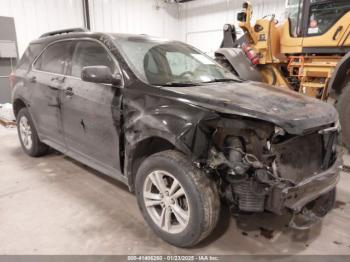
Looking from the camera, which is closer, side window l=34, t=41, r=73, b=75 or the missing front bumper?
the missing front bumper

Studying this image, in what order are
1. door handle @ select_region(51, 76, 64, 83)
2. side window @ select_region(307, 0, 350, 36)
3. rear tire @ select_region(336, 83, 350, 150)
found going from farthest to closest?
side window @ select_region(307, 0, 350, 36) → rear tire @ select_region(336, 83, 350, 150) → door handle @ select_region(51, 76, 64, 83)

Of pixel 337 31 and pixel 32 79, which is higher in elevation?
pixel 337 31

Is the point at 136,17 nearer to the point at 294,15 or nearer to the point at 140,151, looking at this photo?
the point at 294,15

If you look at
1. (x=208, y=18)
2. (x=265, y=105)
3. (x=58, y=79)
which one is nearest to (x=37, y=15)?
(x=58, y=79)

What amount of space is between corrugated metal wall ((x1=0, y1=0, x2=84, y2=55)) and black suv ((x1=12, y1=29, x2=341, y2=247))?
6046 millimetres

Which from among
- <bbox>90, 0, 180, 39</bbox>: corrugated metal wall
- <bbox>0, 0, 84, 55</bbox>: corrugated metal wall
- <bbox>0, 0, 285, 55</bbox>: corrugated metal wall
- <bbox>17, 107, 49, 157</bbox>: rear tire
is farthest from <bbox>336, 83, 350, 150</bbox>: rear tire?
<bbox>90, 0, 180, 39</bbox>: corrugated metal wall

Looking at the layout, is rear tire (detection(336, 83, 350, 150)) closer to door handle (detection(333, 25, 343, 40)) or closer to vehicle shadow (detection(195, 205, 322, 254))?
door handle (detection(333, 25, 343, 40))

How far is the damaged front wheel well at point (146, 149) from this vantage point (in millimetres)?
2097

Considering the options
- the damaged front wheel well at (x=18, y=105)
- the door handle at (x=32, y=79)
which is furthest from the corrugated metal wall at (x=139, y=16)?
the door handle at (x=32, y=79)

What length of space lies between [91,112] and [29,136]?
5.89 feet

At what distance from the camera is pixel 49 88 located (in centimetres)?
301

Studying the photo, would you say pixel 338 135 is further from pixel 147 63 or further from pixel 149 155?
pixel 147 63

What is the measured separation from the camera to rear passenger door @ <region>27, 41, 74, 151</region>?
2.93 m

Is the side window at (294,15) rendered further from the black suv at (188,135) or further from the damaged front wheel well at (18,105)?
the damaged front wheel well at (18,105)
